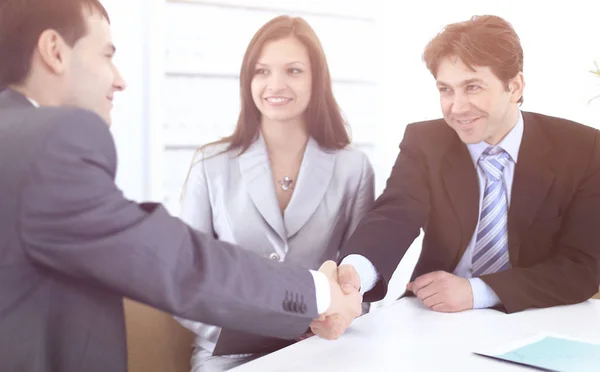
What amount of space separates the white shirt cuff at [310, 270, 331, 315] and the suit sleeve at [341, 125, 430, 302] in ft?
1.48

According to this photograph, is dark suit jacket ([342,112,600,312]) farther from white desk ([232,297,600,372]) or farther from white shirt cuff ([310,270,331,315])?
white shirt cuff ([310,270,331,315])

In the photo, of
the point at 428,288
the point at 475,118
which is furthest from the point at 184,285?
the point at 475,118

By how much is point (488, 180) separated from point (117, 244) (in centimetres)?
129

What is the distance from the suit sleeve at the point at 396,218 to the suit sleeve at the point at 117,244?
647 mm

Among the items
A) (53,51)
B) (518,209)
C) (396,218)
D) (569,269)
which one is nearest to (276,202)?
(396,218)

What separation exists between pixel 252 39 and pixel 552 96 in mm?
991

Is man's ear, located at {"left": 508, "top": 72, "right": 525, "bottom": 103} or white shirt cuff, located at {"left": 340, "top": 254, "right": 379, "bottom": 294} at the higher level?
man's ear, located at {"left": 508, "top": 72, "right": 525, "bottom": 103}

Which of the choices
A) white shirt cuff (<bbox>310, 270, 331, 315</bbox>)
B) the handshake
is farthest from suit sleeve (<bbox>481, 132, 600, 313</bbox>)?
white shirt cuff (<bbox>310, 270, 331, 315</bbox>)

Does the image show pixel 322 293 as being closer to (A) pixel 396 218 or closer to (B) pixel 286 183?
(A) pixel 396 218

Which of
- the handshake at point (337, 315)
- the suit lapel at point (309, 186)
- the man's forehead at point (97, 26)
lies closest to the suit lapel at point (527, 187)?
the suit lapel at point (309, 186)

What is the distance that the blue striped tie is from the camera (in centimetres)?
193

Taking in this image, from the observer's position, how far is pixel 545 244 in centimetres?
190

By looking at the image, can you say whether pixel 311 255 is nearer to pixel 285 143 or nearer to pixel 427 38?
pixel 285 143

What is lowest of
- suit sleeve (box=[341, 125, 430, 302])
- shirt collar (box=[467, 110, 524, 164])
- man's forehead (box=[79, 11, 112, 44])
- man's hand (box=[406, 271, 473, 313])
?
man's hand (box=[406, 271, 473, 313])
